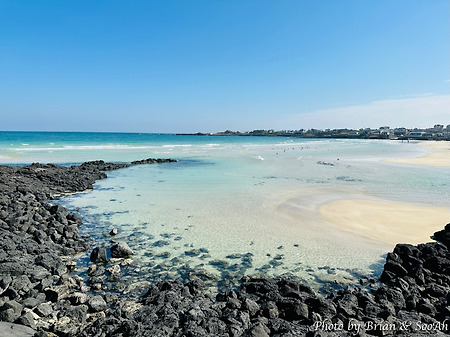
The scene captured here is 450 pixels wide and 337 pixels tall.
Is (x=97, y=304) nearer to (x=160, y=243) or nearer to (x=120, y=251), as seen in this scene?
(x=120, y=251)

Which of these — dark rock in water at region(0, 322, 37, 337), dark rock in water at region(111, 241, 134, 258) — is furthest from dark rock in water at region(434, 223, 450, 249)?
dark rock in water at region(0, 322, 37, 337)

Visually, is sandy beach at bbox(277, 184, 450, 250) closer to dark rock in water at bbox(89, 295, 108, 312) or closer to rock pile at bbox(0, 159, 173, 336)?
dark rock in water at bbox(89, 295, 108, 312)

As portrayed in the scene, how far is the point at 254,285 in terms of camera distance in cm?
611

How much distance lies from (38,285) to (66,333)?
72.9 inches

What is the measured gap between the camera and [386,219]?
1138cm

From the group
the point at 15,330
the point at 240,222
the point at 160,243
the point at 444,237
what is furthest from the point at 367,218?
the point at 15,330

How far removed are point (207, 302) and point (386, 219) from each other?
9.17 m

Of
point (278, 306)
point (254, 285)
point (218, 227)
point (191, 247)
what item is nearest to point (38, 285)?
point (191, 247)

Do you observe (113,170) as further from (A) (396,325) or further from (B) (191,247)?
(A) (396,325)

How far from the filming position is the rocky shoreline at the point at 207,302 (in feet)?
15.1

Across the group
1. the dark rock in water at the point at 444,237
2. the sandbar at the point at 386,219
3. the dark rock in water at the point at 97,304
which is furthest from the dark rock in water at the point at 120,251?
the dark rock in water at the point at 444,237

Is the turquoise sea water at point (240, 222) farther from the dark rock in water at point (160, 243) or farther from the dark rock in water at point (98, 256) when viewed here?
the dark rock in water at point (98, 256)

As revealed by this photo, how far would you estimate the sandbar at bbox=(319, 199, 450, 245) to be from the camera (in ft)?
32.2

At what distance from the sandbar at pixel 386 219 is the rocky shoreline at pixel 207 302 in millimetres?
2029
